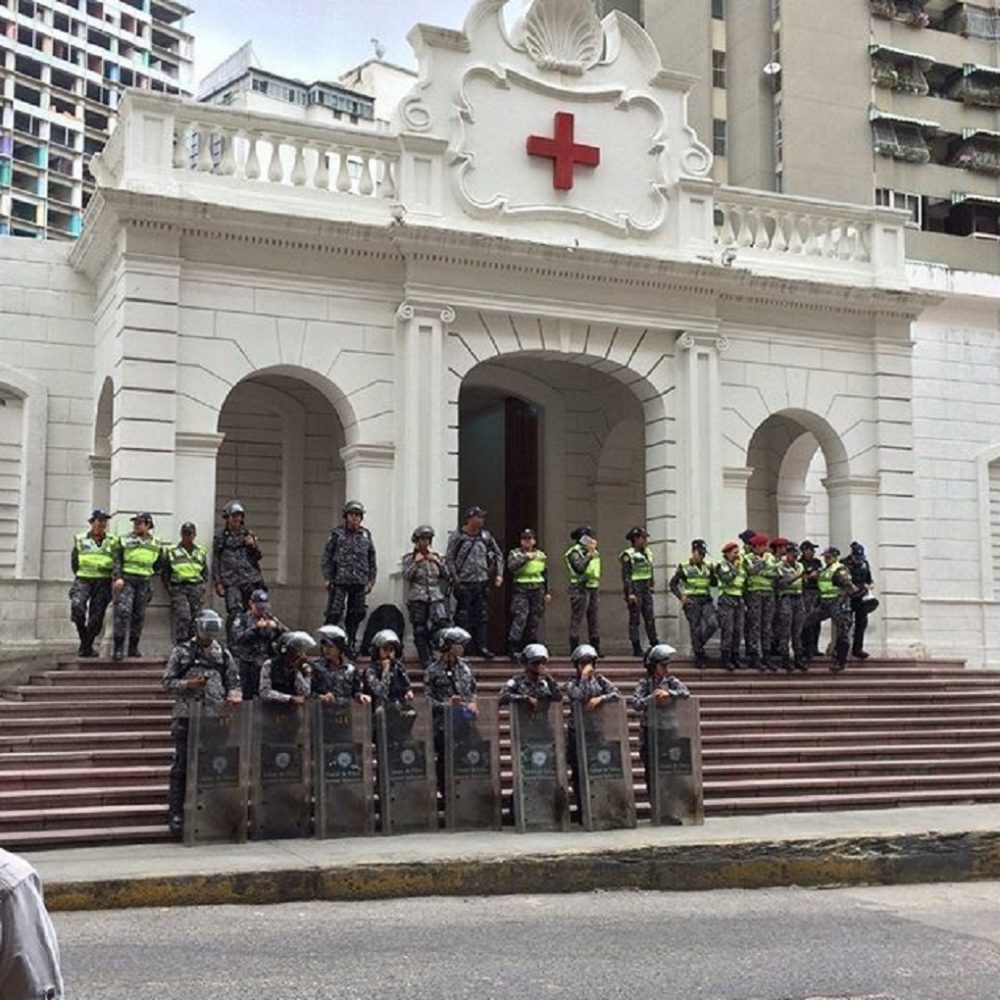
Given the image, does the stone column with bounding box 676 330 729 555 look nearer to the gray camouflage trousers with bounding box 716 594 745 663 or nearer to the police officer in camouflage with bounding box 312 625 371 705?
the gray camouflage trousers with bounding box 716 594 745 663

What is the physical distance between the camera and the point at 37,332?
52.5 feet

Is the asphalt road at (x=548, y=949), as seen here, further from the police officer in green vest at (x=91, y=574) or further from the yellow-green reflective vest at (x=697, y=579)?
the yellow-green reflective vest at (x=697, y=579)

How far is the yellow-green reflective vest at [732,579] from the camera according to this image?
15484 millimetres

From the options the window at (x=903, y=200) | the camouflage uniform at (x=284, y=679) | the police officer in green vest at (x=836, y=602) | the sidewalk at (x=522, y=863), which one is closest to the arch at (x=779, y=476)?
the police officer in green vest at (x=836, y=602)

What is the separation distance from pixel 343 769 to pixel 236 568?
4.23 meters

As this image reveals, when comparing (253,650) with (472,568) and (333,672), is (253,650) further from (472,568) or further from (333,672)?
(472,568)

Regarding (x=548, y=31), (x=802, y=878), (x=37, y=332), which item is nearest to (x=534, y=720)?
(x=802, y=878)

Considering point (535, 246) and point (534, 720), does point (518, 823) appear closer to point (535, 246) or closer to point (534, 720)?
point (534, 720)

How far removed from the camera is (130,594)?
13273 mm

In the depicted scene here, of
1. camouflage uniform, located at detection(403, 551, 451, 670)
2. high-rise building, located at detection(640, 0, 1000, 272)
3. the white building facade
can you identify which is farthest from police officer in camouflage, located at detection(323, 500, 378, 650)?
high-rise building, located at detection(640, 0, 1000, 272)

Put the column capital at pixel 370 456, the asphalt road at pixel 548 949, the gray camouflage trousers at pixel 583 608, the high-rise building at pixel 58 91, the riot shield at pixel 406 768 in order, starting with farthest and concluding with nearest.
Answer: the high-rise building at pixel 58 91 < the column capital at pixel 370 456 < the gray camouflage trousers at pixel 583 608 < the riot shield at pixel 406 768 < the asphalt road at pixel 548 949

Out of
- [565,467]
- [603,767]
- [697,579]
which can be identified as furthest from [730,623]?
[603,767]

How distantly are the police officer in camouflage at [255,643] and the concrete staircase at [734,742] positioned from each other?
3.12 feet

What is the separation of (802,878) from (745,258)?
10.1 metres
